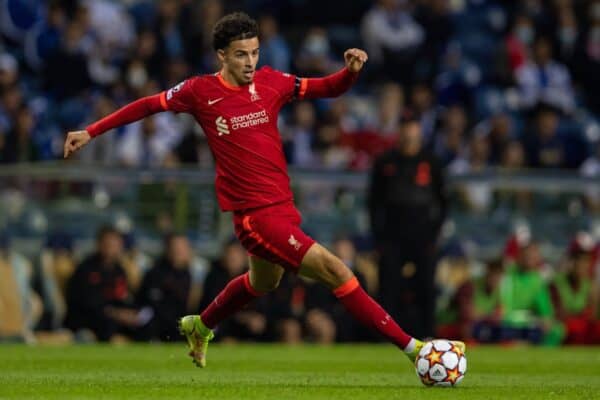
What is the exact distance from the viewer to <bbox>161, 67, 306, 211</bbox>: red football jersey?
10500mm

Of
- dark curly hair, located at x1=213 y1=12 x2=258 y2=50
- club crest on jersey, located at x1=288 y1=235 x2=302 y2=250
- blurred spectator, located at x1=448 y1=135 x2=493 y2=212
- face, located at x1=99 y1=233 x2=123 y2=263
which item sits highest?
dark curly hair, located at x1=213 y1=12 x2=258 y2=50

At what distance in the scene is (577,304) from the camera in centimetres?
1852

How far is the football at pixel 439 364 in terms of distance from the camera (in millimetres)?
9906

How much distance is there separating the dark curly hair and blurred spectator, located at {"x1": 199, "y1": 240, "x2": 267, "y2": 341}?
23.2ft

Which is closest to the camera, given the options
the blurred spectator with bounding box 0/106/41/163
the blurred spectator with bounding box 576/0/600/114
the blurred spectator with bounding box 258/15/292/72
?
the blurred spectator with bounding box 0/106/41/163

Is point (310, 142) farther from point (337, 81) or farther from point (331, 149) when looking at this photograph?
point (337, 81)

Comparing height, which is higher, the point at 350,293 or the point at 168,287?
the point at 350,293

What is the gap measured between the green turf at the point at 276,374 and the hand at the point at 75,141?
1.46m

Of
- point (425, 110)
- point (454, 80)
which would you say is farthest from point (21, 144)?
point (454, 80)

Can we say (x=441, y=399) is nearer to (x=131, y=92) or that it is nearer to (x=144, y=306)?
(x=144, y=306)

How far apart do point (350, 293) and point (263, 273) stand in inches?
34.4

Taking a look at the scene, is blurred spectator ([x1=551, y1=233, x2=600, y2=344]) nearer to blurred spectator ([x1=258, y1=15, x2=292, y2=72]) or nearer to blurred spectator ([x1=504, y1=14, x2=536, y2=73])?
blurred spectator ([x1=258, y1=15, x2=292, y2=72])

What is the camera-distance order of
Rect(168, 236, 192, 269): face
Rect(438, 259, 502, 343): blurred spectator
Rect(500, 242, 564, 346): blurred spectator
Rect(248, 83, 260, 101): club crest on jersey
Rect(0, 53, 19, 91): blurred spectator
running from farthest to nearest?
Rect(0, 53, 19, 91): blurred spectator < Rect(500, 242, 564, 346): blurred spectator < Rect(438, 259, 502, 343): blurred spectator < Rect(168, 236, 192, 269): face < Rect(248, 83, 260, 101): club crest on jersey

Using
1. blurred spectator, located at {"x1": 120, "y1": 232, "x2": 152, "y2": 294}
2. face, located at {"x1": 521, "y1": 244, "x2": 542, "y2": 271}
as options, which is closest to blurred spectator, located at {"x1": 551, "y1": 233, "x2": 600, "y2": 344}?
face, located at {"x1": 521, "y1": 244, "x2": 542, "y2": 271}
